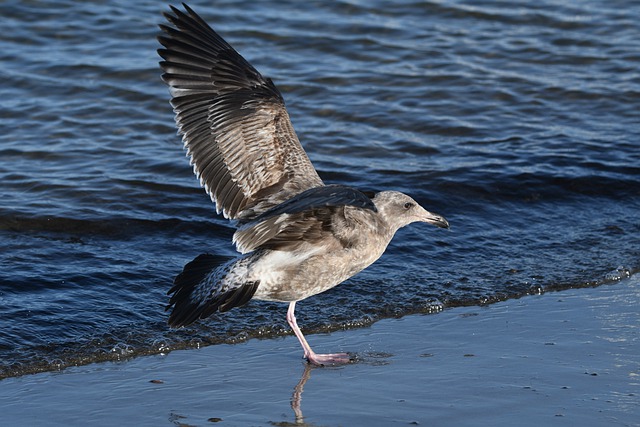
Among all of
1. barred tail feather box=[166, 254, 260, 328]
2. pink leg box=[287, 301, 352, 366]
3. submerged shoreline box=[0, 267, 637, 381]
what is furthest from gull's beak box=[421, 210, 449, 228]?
barred tail feather box=[166, 254, 260, 328]

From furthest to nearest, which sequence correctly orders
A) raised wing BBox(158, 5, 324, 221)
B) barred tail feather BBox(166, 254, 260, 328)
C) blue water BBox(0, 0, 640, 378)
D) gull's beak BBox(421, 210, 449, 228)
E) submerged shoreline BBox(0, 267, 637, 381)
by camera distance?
blue water BBox(0, 0, 640, 378)
raised wing BBox(158, 5, 324, 221)
gull's beak BBox(421, 210, 449, 228)
submerged shoreline BBox(0, 267, 637, 381)
barred tail feather BBox(166, 254, 260, 328)

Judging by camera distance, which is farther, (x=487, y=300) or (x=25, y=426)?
(x=487, y=300)

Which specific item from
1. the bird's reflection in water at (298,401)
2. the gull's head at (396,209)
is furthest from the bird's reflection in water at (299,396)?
the gull's head at (396,209)

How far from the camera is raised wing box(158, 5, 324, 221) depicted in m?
5.74

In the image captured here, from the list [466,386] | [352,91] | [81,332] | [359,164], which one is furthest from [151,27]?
[466,386]

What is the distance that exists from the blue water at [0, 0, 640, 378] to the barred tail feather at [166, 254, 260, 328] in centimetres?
36

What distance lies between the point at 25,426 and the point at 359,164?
482cm

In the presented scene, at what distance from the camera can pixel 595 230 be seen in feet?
24.7

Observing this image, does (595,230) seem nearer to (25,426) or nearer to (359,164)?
(359,164)

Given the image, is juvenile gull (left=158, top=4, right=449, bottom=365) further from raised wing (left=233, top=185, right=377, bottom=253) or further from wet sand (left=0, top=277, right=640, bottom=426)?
wet sand (left=0, top=277, right=640, bottom=426)

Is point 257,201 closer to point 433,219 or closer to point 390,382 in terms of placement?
point 433,219

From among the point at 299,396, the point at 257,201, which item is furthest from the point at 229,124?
the point at 299,396

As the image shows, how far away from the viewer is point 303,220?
5.04 metres

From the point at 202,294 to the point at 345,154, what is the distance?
4.05 metres
